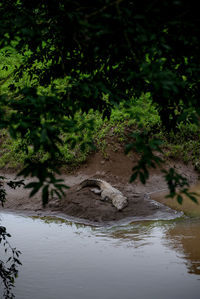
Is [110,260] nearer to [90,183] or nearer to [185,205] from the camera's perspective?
[185,205]

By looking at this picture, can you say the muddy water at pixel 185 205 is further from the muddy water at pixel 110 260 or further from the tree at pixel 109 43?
the tree at pixel 109 43

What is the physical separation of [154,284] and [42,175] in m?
2.92

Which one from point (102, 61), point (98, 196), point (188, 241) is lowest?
point (188, 241)

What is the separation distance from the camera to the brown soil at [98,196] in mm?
7160

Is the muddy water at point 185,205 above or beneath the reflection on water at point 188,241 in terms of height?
above

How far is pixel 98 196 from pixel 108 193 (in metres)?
0.26

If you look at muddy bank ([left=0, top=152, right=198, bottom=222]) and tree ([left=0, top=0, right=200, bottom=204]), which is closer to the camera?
tree ([left=0, top=0, right=200, bottom=204])

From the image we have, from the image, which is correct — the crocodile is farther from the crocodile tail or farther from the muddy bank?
the muddy bank

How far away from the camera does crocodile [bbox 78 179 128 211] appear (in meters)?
7.29

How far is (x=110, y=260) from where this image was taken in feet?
17.0

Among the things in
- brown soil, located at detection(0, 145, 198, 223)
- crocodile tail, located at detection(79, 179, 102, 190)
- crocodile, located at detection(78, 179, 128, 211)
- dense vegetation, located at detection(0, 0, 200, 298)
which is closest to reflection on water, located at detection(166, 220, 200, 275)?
brown soil, located at detection(0, 145, 198, 223)

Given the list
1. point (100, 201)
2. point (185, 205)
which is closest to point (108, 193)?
point (100, 201)

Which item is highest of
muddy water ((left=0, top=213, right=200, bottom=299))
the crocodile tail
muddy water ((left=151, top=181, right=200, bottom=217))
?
the crocodile tail

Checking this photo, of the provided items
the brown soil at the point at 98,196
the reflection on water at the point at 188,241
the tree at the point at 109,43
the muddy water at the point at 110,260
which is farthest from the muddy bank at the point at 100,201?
the tree at the point at 109,43
